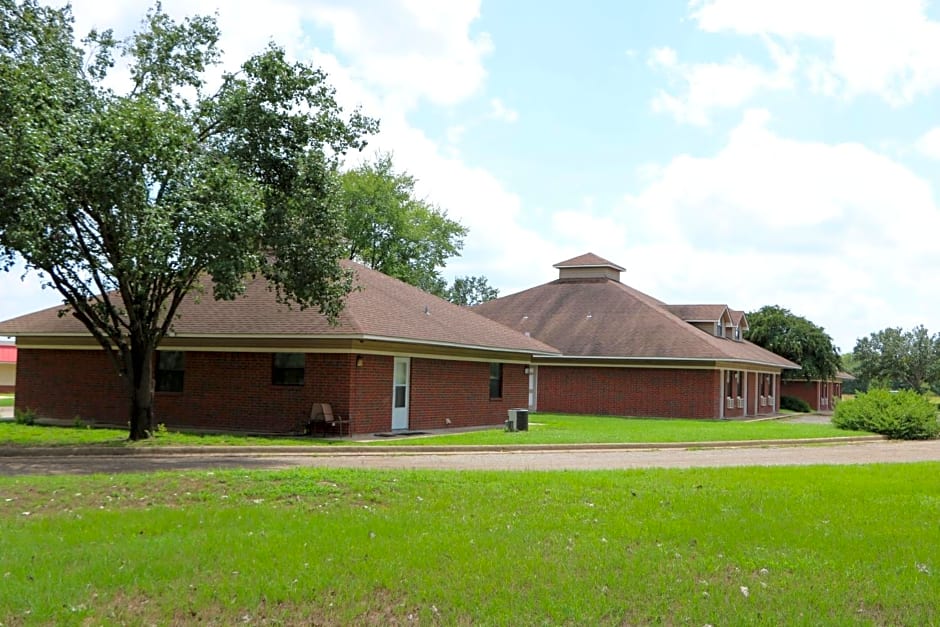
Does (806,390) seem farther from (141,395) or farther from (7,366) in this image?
(7,366)

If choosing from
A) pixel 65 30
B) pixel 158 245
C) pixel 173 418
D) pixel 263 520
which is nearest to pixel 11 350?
pixel 173 418

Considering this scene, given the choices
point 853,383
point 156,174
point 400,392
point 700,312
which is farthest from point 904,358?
point 156,174

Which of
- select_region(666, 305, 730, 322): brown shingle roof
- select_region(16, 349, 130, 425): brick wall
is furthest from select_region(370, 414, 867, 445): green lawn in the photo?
select_region(666, 305, 730, 322): brown shingle roof

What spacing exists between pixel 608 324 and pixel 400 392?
19494 mm

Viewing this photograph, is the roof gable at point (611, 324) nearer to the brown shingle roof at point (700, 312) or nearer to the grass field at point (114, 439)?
the brown shingle roof at point (700, 312)

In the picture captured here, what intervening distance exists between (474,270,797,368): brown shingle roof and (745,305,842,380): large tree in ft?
20.1

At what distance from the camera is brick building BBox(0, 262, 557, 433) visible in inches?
950

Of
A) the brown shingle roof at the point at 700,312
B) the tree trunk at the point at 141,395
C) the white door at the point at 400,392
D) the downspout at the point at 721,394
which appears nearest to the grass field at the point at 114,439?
the tree trunk at the point at 141,395

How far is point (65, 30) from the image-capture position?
1980 cm

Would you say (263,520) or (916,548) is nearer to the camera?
(916,548)

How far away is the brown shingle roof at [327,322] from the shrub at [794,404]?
108 ft

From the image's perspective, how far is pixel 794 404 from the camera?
193 feet

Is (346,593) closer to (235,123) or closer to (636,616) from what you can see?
(636,616)

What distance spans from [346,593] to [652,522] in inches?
153
